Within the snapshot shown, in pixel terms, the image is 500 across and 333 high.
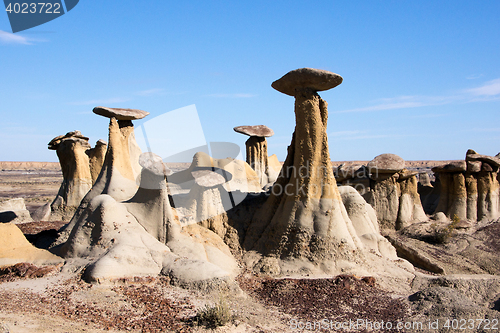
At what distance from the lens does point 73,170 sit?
1431 cm

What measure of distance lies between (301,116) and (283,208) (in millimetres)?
1964

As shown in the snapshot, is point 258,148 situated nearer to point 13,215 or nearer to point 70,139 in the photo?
point 70,139

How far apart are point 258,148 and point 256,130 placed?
0.88 metres

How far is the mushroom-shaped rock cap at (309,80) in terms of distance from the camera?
756cm

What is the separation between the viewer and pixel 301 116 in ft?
26.3

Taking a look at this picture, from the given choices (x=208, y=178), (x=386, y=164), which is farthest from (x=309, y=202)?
(x=386, y=164)

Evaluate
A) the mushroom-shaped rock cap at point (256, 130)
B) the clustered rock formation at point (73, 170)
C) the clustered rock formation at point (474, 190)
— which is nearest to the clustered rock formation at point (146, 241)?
the clustered rock formation at point (73, 170)

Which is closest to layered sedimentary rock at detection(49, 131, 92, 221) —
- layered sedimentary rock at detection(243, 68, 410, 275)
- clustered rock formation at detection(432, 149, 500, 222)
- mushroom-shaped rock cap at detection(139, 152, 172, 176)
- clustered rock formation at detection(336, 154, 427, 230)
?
mushroom-shaped rock cap at detection(139, 152, 172, 176)

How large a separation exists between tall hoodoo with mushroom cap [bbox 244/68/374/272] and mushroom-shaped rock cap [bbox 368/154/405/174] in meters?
5.38

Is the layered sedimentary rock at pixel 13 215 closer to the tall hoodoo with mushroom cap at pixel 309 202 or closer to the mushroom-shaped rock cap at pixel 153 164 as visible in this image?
the mushroom-shaped rock cap at pixel 153 164

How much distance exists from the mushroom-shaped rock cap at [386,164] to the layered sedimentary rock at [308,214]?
5.41 meters

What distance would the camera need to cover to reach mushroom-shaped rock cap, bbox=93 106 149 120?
380 inches

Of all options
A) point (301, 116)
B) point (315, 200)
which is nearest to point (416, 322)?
point (315, 200)

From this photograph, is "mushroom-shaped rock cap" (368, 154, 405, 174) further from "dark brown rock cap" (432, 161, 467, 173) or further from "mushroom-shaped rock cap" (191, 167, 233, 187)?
"mushroom-shaped rock cap" (191, 167, 233, 187)
